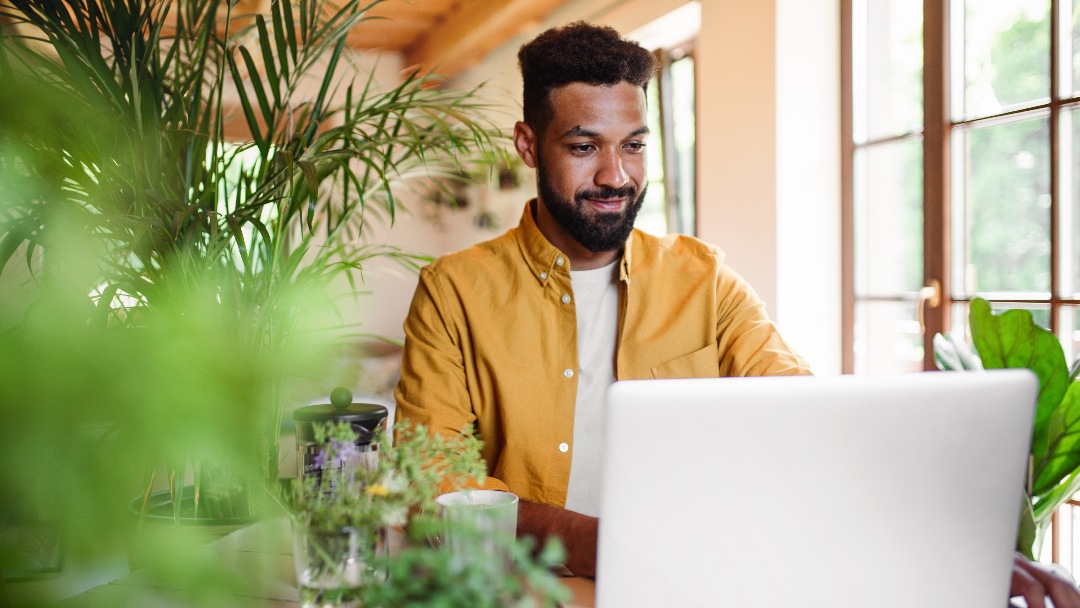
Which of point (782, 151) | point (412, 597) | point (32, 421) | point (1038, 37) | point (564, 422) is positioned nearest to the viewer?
point (32, 421)

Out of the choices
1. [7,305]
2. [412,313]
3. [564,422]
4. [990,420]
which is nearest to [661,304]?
[564,422]

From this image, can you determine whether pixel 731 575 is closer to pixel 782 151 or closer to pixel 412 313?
pixel 412 313

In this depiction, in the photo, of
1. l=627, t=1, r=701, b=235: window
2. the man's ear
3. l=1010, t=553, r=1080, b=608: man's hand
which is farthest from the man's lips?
l=627, t=1, r=701, b=235: window

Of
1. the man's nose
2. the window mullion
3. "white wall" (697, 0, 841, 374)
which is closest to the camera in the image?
the man's nose

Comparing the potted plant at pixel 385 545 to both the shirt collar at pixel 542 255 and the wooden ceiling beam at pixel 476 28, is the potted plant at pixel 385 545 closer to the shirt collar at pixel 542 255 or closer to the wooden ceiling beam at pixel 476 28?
the shirt collar at pixel 542 255

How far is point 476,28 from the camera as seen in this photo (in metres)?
4.92

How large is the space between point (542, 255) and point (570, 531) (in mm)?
767

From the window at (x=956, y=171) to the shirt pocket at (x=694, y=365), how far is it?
1.35 m

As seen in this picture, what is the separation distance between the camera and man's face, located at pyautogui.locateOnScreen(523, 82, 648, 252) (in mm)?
1625

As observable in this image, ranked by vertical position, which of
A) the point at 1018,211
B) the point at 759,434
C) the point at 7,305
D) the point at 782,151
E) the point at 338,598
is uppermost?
the point at 782,151

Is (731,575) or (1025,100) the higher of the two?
(1025,100)

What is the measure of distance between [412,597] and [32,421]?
37 centimetres

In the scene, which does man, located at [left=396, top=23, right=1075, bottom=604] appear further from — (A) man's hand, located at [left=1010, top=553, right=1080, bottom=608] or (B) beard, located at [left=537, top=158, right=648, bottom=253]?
(A) man's hand, located at [left=1010, top=553, right=1080, bottom=608]

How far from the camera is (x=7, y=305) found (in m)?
0.25
